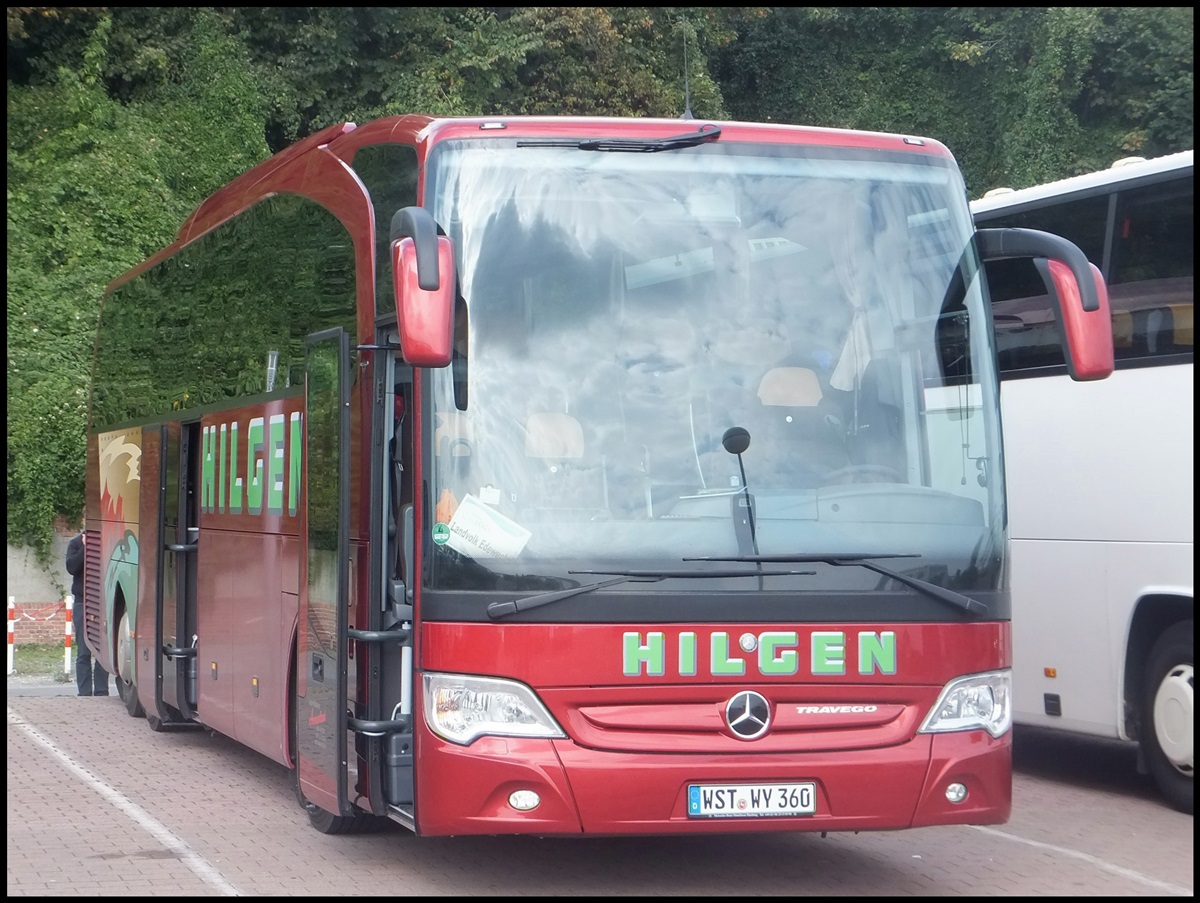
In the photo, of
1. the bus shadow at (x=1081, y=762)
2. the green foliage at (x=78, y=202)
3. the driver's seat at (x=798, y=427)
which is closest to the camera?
the driver's seat at (x=798, y=427)

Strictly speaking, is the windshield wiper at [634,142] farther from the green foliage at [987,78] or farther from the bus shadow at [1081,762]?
the green foliage at [987,78]

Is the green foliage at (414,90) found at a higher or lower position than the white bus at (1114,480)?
higher

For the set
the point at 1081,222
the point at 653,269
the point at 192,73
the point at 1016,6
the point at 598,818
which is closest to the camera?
the point at 598,818

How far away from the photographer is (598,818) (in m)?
6.73

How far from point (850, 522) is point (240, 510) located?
468 centimetres

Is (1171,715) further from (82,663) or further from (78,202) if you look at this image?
(78,202)

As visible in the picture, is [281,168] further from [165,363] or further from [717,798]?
[717,798]

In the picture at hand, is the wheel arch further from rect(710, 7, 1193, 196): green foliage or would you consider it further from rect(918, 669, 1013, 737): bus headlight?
rect(710, 7, 1193, 196): green foliage

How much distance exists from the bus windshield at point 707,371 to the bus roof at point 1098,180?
11.2 feet

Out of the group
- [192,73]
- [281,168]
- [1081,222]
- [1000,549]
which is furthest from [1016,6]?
[1000,549]

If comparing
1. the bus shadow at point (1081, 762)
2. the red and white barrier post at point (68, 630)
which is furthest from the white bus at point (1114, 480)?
the red and white barrier post at point (68, 630)

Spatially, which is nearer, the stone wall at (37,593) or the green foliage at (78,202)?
the stone wall at (37,593)

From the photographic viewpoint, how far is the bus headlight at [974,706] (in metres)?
7.13

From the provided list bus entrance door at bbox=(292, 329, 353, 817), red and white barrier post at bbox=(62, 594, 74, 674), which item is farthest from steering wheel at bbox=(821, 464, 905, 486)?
red and white barrier post at bbox=(62, 594, 74, 674)
